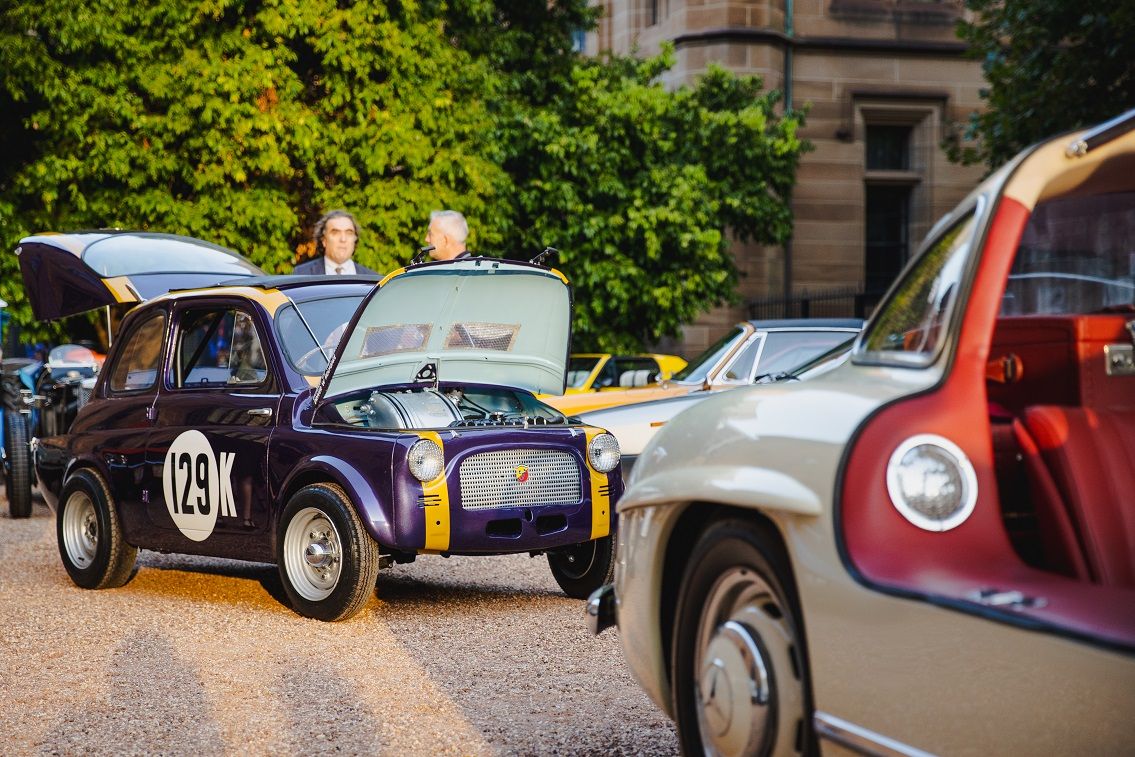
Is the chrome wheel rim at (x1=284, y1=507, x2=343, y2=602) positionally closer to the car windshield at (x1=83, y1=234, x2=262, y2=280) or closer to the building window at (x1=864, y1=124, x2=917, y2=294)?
the car windshield at (x1=83, y1=234, x2=262, y2=280)

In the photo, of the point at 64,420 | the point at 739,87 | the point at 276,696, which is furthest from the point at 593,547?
the point at 739,87

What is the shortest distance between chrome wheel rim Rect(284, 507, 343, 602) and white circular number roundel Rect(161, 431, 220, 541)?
0.69 meters

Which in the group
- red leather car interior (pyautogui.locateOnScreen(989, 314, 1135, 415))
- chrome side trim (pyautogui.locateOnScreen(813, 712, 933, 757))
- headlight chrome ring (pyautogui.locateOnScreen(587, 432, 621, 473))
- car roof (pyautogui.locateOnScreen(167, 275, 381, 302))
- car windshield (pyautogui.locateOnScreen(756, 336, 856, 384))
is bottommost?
headlight chrome ring (pyautogui.locateOnScreen(587, 432, 621, 473))

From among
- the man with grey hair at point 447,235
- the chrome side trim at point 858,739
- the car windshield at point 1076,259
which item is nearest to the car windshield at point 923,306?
the car windshield at point 1076,259

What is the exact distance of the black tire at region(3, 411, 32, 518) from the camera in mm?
14547

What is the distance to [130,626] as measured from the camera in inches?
323

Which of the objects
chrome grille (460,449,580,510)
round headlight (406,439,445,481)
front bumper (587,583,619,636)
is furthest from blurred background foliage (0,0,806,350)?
front bumper (587,583,619,636)

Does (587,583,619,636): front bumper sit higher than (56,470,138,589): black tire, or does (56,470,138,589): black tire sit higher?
(587,583,619,636): front bumper

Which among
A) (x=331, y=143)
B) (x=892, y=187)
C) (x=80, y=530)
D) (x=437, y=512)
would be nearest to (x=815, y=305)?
(x=892, y=187)

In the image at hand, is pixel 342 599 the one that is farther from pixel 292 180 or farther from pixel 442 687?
pixel 292 180

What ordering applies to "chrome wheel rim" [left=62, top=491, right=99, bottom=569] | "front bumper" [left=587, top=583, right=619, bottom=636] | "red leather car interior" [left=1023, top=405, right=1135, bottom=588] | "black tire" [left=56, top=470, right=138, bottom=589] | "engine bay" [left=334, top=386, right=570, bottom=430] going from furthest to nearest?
1. "chrome wheel rim" [left=62, top=491, right=99, bottom=569]
2. "black tire" [left=56, top=470, right=138, bottom=589]
3. "engine bay" [left=334, top=386, right=570, bottom=430]
4. "front bumper" [left=587, top=583, right=619, bottom=636]
5. "red leather car interior" [left=1023, top=405, right=1135, bottom=588]

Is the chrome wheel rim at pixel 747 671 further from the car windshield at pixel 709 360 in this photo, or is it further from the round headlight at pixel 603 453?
the car windshield at pixel 709 360

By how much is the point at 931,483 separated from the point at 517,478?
5026 mm

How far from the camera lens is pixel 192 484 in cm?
906
